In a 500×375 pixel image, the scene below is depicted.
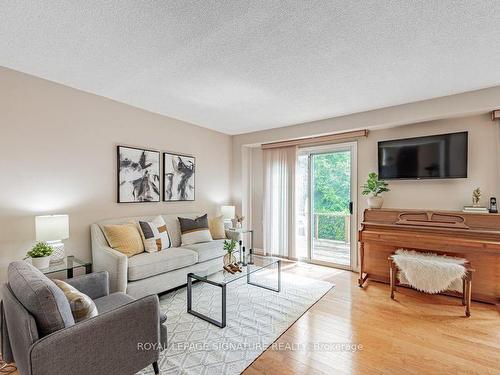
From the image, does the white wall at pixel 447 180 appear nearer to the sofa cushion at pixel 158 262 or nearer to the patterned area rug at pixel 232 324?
the patterned area rug at pixel 232 324

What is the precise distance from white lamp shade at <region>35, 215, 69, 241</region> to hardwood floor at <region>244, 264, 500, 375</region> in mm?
2150

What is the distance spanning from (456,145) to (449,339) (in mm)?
2265

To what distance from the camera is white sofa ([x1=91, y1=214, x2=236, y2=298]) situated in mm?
2504

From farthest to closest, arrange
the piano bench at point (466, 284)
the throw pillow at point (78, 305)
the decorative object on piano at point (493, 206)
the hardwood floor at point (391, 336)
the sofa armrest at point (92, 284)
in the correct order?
the decorative object on piano at point (493, 206)
the piano bench at point (466, 284)
the sofa armrest at point (92, 284)
the hardwood floor at point (391, 336)
the throw pillow at point (78, 305)

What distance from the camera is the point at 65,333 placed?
1220 mm

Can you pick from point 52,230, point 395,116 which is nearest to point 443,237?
point 395,116

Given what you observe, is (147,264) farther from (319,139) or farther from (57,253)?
(319,139)

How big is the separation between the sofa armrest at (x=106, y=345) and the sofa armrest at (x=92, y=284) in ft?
2.66

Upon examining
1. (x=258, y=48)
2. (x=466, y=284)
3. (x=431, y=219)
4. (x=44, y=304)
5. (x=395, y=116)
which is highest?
(x=258, y=48)

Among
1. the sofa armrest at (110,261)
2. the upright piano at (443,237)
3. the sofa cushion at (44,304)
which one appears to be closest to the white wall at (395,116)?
the upright piano at (443,237)

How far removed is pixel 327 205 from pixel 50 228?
3.80m

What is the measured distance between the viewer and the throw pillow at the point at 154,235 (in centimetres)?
307

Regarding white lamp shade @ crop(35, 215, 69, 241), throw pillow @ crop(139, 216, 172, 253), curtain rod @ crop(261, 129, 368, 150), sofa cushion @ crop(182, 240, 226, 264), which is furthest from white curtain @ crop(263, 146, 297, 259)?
white lamp shade @ crop(35, 215, 69, 241)

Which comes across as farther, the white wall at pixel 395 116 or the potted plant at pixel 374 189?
the potted plant at pixel 374 189
